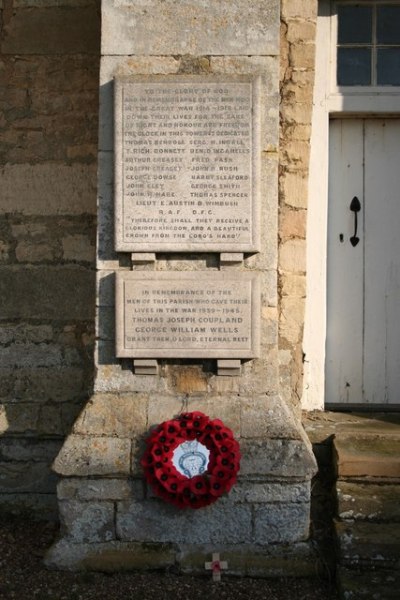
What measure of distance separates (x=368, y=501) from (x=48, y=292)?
2.31m

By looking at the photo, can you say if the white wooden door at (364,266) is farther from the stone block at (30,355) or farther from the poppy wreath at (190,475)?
the stone block at (30,355)

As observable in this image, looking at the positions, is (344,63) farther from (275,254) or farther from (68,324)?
(68,324)

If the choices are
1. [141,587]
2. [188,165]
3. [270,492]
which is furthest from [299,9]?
[141,587]

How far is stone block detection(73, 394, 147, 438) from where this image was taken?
4.42 meters

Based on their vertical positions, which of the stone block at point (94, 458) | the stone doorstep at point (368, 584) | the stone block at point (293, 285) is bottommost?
the stone doorstep at point (368, 584)

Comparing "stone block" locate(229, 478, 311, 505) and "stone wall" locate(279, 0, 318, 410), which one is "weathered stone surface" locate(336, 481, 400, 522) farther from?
"stone wall" locate(279, 0, 318, 410)

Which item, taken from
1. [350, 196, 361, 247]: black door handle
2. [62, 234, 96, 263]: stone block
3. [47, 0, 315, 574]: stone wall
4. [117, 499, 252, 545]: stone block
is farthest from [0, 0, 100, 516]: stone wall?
[350, 196, 361, 247]: black door handle

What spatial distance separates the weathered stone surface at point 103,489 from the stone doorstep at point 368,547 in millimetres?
1085

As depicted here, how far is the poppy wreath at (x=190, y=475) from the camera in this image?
168 inches

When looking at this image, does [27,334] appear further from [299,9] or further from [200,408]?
[299,9]

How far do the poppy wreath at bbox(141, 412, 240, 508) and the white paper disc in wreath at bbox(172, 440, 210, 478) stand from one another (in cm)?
1

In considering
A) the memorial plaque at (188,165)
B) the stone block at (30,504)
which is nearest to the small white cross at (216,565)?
the stone block at (30,504)

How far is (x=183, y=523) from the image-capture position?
439 cm

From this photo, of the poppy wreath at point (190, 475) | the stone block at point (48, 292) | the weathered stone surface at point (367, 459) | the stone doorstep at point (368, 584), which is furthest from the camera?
the stone block at point (48, 292)
